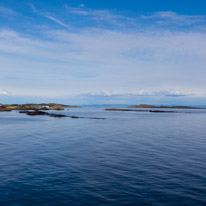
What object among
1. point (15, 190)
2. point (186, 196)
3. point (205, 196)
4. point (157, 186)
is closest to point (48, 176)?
point (15, 190)

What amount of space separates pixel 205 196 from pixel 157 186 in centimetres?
330

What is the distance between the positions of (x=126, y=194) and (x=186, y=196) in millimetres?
4135

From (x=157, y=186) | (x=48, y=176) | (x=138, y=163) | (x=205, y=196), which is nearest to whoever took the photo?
(x=205, y=196)

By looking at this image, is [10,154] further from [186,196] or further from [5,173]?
[186,196]

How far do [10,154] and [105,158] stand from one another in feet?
39.7

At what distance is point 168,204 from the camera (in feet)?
41.5

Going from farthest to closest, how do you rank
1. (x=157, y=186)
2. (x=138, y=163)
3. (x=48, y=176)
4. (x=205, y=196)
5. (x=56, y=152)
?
(x=56, y=152), (x=138, y=163), (x=48, y=176), (x=157, y=186), (x=205, y=196)

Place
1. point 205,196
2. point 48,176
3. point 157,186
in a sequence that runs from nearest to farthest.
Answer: point 205,196 → point 157,186 → point 48,176

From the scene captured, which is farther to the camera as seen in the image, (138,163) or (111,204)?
(138,163)

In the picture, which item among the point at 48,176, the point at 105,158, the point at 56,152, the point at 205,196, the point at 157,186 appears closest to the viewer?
the point at 205,196

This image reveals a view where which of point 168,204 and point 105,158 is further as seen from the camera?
point 105,158

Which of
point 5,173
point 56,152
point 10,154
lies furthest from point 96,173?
point 10,154

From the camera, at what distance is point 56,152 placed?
26531mm

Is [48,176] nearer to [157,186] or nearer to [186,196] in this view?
[157,186]
